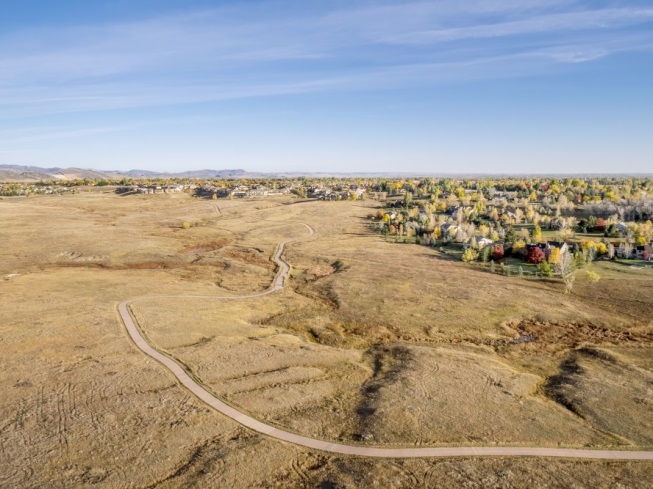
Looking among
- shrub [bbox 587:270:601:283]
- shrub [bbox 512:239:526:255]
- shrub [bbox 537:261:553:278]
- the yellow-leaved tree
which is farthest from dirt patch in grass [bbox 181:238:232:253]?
shrub [bbox 587:270:601:283]

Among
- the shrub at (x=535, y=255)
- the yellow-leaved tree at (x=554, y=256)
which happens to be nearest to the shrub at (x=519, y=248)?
the shrub at (x=535, y=255)

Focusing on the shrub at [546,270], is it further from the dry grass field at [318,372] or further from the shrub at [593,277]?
the shrub at [593,277]

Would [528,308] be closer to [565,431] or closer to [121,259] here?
[565,431]

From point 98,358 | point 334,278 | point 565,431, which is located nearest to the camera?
point 565,431

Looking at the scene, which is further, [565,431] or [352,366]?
[352,366]

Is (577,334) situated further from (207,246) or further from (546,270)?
(207,246)

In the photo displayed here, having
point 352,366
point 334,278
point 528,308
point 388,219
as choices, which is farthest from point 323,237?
point 352,366

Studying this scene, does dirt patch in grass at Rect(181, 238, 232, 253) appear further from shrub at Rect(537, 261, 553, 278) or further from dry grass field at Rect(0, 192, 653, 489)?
shrub at Rect(537, 261, 553, 278)
